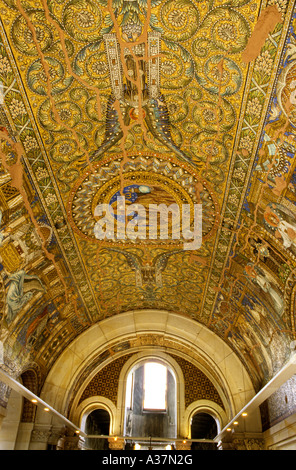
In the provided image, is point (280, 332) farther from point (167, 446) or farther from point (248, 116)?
point (167, 446)

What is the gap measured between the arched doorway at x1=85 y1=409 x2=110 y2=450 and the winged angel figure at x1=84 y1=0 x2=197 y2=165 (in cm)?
1171

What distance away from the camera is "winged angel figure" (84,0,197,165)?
4.13 m

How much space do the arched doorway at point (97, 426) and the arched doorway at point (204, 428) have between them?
3.69 metres

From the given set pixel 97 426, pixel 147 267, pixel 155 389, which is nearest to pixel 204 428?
pixel 155 389

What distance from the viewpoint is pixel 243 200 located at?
611cm

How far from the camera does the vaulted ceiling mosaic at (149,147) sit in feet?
13.6

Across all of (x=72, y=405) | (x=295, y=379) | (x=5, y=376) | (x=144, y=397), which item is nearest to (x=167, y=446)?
(x=144, y=397)

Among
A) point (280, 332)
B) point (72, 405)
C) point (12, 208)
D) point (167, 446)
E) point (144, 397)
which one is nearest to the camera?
point (12, 208)

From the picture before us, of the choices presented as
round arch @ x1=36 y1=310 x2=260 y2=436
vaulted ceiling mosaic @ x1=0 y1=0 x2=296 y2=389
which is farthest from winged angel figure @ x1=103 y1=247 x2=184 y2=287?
round arch @ x1=36 y1=310 x2=260 y2=436

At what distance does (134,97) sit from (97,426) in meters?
15.2

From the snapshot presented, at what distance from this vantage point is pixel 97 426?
54.1 feet

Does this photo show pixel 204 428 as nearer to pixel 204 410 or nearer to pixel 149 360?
pixel 204 410

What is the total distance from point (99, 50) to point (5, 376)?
5059mm

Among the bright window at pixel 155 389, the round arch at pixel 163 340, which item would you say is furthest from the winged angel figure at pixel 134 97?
the bright window at pixel 155 389
